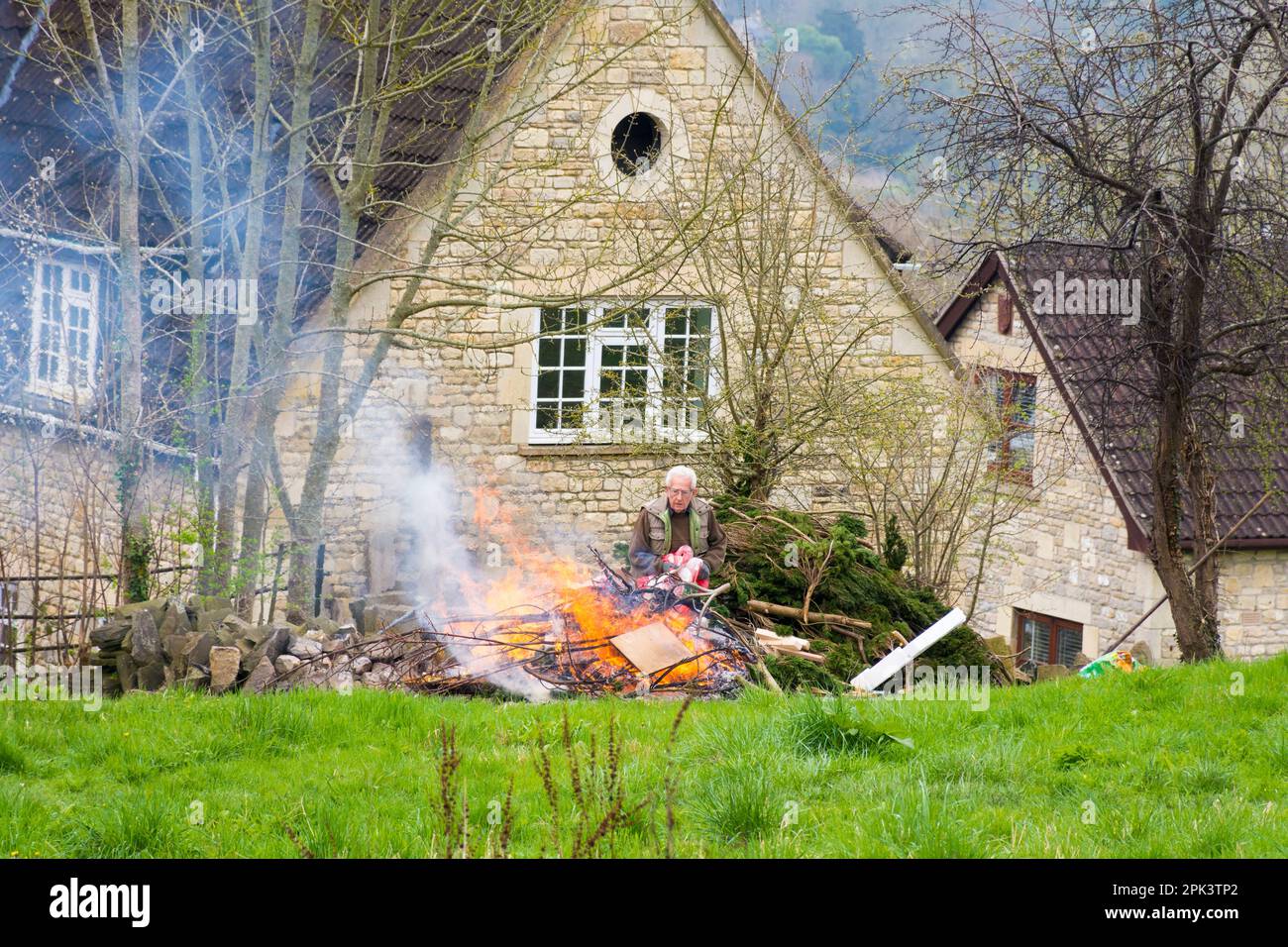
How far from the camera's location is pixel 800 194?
15.8 metres

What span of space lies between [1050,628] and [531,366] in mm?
10877

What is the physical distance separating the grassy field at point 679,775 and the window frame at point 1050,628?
14470 mm

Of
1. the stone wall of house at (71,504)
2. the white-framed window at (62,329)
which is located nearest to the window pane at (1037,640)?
the stone wall of house at (71,504)

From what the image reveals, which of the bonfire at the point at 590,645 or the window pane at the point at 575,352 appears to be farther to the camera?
the window pane at the point at 575,352

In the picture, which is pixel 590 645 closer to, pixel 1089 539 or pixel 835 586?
pixel 835 586

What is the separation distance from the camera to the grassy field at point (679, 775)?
18.0 ft

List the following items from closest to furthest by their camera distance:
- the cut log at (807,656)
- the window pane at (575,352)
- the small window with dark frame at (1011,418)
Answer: the cut log at (807,656)
the small window with dark frame at (1011,418)
the window pane at (575,352)

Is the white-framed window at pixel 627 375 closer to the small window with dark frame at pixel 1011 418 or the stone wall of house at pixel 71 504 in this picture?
the small window with dark frame at pixel 1011 418

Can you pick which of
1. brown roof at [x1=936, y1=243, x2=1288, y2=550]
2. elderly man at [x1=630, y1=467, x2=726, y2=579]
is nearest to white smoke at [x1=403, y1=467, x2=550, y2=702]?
elderly man at [x1=630, y1=467, x2=726, y2=579]

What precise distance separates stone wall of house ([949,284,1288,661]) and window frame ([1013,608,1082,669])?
12 cm

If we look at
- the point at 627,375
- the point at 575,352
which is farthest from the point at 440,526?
the point at 627,375

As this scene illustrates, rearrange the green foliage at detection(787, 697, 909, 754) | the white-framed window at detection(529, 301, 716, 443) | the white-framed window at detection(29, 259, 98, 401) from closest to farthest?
the green foliage at detection(787, 697, 909, 754) → the white-framed window at detection(29, 259, 98, 401) → the white-framed window at detection(529, 301, 716, 443)

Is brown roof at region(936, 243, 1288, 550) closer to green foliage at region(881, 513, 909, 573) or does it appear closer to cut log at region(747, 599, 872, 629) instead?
green foliage at region(881, 513, 909, 573)

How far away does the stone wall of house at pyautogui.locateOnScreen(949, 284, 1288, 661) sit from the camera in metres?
20.5
